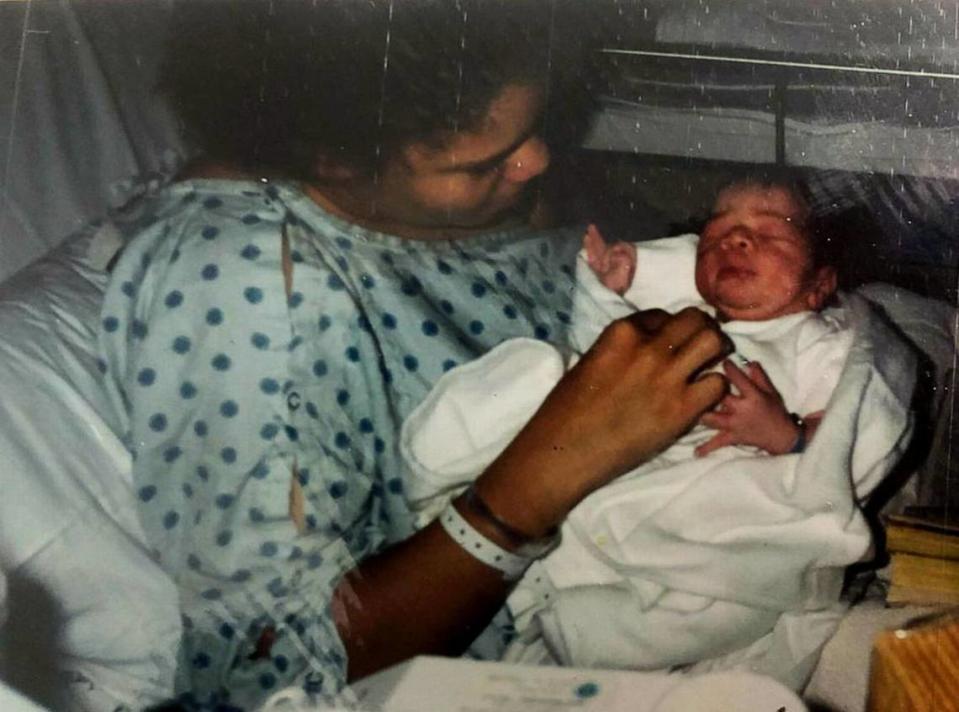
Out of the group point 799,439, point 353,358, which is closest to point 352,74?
point 353,358

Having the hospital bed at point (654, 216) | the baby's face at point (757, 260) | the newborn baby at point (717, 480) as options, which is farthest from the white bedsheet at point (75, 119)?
the baby's face at point (757, 260)

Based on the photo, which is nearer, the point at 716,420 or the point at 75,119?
the point at 716,420

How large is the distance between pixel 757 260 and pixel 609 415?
155 millimetres

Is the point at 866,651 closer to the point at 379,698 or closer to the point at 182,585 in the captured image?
the point at 379,698

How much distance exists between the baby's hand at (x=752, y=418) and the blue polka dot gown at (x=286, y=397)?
13 centimetres

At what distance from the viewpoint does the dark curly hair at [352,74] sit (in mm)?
790

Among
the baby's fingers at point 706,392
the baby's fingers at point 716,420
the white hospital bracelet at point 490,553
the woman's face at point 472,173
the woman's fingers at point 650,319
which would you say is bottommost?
the white hospital bracelet at point 490,553

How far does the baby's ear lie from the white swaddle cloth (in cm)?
1

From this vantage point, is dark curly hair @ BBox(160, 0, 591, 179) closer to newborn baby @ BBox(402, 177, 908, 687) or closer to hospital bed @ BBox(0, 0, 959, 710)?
hospital bed @ BBox(0, 0, 959, 710)

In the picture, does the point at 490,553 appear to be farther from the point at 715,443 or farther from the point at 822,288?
the point at 822,288

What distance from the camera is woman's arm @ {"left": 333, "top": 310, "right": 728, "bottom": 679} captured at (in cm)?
74

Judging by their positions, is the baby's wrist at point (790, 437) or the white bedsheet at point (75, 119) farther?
the white bedsheet at point (75, 119)

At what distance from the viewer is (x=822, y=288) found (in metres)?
0.73

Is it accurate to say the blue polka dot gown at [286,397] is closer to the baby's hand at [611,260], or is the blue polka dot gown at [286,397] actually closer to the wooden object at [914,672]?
the baby's hand at [611,260]
